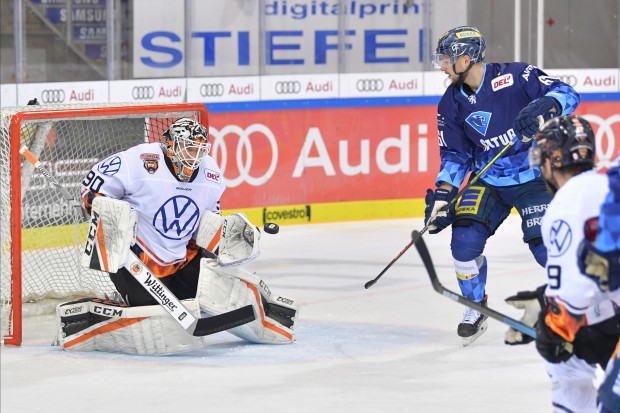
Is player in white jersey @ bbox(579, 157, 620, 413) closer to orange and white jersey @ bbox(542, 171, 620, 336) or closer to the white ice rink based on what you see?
orange and white jersey @ bbox(542, 171, 620, 336)

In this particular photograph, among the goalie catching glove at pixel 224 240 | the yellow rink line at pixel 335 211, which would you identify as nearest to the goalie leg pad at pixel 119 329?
the goalie catching glove at pixel 224 240

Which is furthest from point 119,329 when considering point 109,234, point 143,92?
point 143,92

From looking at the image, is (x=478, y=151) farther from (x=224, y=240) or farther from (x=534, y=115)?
(x=224, y=240)

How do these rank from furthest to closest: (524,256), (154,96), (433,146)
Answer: (433,146), (154,96), (524,256)

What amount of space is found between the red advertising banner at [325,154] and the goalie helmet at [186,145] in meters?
3.11

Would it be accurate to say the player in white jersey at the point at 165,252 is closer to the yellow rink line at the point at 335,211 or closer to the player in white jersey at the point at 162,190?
the player in white jersey at the point at 162,190

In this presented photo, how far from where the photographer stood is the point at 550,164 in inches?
135

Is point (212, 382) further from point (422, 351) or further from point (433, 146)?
point (433, 146)

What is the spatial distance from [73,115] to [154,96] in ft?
8.59

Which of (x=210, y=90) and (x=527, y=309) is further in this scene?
(x=210, y=90)

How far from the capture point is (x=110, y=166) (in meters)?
5.53

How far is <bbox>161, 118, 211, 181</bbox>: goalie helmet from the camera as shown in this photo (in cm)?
548

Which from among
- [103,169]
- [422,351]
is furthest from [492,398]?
[103,169]

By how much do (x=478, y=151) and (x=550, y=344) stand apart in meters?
2.55
